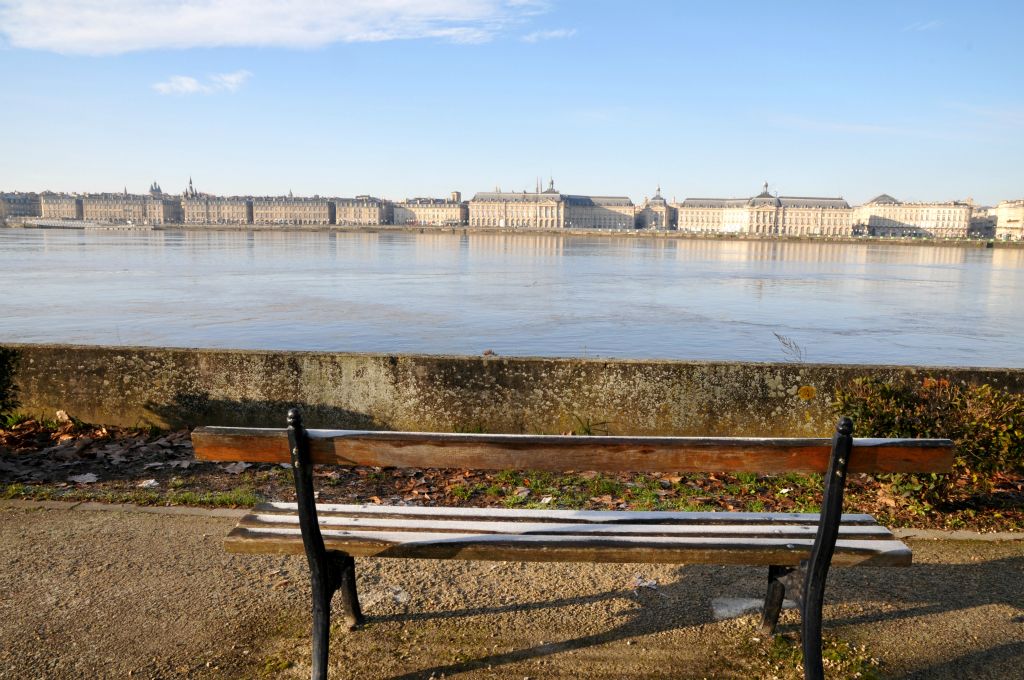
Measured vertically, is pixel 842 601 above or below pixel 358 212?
below

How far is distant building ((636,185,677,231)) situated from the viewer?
192m

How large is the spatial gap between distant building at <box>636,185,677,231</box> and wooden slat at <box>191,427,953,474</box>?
19350 cm

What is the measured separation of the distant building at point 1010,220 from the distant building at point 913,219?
5.91 m

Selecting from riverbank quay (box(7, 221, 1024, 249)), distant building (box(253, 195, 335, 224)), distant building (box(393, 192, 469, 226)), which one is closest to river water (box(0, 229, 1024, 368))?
riverbank quay (box(7, 221, 1024, 249))

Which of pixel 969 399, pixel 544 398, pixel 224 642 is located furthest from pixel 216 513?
pixel 969 399

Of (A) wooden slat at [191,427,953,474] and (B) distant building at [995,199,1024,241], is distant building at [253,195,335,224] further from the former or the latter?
(A) wooden slat at [191,427,953,474]

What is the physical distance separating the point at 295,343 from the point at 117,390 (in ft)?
29.7

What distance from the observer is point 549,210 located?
178625mm

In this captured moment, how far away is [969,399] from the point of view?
4789mm

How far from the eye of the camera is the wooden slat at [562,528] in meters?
3.00

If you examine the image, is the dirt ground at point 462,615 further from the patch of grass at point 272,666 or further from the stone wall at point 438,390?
the stone wall at point 438,390

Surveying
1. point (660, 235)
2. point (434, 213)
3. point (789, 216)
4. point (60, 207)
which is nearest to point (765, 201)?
point (789, 216)

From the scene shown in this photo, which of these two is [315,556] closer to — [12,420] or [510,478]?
[510,478]

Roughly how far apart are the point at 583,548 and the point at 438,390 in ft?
10.9
